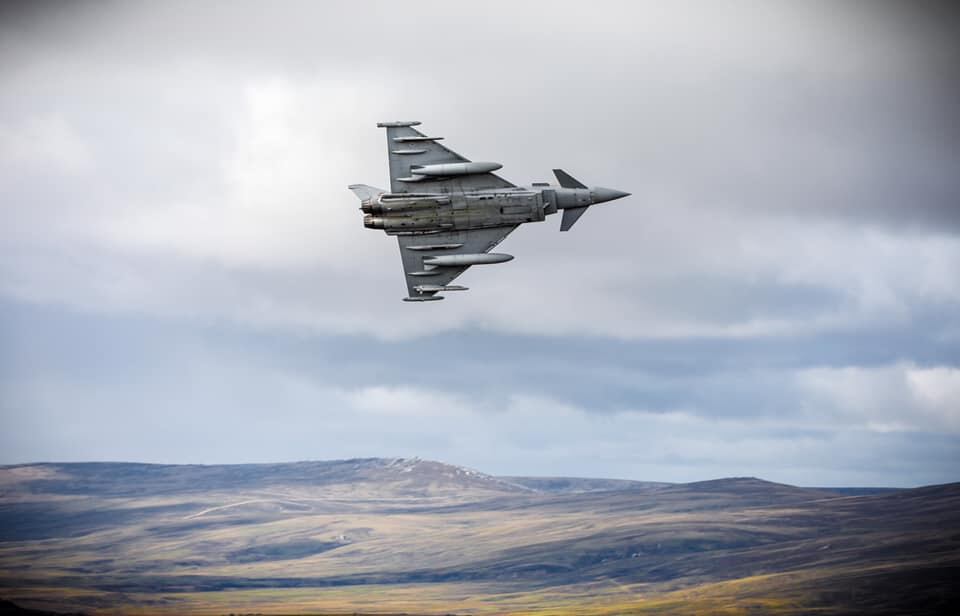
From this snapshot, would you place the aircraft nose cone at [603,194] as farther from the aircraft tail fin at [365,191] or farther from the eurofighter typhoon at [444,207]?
the aircraft tail fin at [365,191]

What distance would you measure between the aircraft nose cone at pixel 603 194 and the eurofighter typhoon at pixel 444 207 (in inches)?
6.1

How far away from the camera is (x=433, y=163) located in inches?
4774

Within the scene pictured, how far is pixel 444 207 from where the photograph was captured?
120 metres

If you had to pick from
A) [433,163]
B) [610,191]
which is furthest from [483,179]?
[610,191]

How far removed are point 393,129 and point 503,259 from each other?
18.4 meters

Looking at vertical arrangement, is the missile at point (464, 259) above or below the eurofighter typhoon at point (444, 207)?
below

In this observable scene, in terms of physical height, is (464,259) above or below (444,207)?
below

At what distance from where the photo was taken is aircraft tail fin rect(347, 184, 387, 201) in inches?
4722

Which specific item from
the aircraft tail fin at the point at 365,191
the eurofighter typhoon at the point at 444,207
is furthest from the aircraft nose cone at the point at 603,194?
the aircraft tail fin at the point at 365,191

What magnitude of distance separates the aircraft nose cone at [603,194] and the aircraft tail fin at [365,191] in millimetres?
22124

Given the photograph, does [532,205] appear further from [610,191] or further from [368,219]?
[368,219]

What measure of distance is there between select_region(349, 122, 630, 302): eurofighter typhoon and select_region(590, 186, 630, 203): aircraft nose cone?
154 millimetres

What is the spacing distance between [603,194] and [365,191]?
25036 millimetres

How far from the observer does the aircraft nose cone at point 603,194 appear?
123 m
